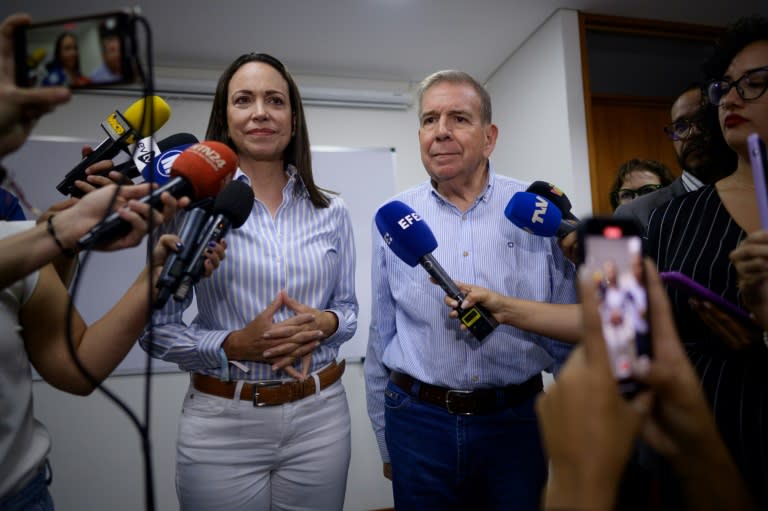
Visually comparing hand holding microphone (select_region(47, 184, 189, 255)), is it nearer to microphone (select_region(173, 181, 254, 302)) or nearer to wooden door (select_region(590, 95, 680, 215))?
microphone (select_region(173, 181, 254, 302))

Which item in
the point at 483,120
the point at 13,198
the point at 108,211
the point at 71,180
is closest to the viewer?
the point at 108,211

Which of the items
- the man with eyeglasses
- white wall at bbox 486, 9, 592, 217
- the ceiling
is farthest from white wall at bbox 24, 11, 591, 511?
the man with eyeglasses

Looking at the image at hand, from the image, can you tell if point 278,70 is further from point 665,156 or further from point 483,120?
point 665,156

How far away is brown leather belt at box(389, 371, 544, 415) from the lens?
134cm

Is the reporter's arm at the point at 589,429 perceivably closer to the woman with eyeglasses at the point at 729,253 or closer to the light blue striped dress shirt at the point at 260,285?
the woman with eyeglasses at the point at 729,253

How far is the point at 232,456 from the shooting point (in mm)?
1195

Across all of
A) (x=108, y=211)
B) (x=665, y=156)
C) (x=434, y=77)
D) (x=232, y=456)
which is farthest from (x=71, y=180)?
(x=665, y=156)

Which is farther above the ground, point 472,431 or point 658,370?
point 658,370

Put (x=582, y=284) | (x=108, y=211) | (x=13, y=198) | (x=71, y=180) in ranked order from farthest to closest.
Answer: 1. (x=13, y=198)
2. (x=71, y=180)
3. (x=108, y=211)
4. (x=582, y=284)

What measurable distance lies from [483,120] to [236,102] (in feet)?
2.59

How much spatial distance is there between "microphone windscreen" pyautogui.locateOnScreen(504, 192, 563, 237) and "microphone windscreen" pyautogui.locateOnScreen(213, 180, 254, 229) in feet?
2.26

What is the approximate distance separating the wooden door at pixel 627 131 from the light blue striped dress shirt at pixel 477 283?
257 centimetres

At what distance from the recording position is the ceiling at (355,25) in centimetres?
275

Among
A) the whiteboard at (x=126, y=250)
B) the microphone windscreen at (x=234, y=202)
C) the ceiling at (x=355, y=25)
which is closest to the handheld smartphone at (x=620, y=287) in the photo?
the microphone windscreen at (x=234, y=202)
